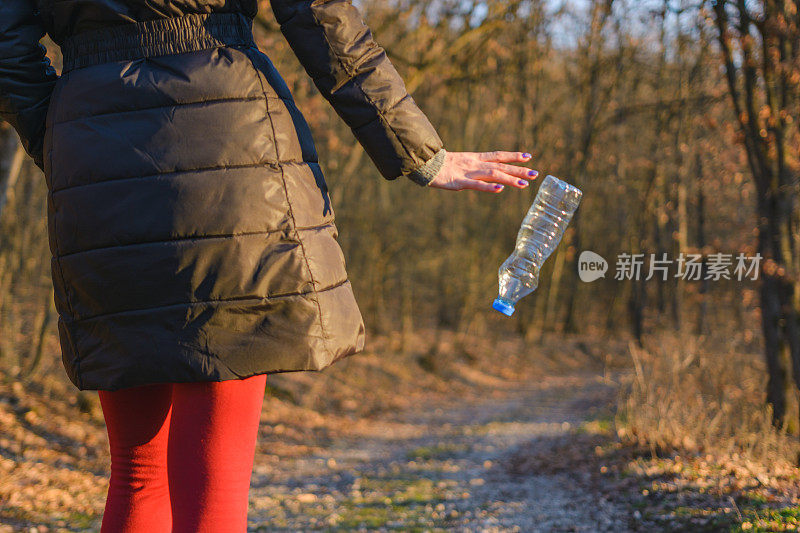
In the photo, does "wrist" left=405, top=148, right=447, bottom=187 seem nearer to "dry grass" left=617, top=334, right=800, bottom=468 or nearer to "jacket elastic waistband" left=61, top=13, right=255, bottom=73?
"jacket elastic waistband" left=61, top=13, right=255, bottom=73

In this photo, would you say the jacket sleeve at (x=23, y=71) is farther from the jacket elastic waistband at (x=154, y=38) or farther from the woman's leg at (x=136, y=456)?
the woman's leg at (x=136, y=456)

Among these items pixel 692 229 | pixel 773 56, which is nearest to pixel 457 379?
pixel 692 229

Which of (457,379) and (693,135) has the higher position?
(693,135)

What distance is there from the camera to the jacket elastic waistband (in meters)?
1.46

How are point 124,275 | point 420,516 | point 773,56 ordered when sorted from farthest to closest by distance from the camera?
point 773,56
point 420,516
point 124,275

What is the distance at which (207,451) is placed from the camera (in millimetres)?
1471

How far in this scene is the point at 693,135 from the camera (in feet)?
45.4

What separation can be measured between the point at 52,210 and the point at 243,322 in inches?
19.5

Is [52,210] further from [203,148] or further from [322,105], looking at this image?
[322,105]

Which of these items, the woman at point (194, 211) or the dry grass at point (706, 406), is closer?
the woman at point (194, 211)

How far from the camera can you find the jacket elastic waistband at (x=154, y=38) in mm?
1457

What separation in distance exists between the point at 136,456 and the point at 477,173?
1.01 meters

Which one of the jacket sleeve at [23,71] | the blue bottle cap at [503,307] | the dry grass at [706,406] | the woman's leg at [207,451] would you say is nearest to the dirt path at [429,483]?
the dry grass at [706,406]

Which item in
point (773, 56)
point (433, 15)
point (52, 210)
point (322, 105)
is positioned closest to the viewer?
point (52, 210)
